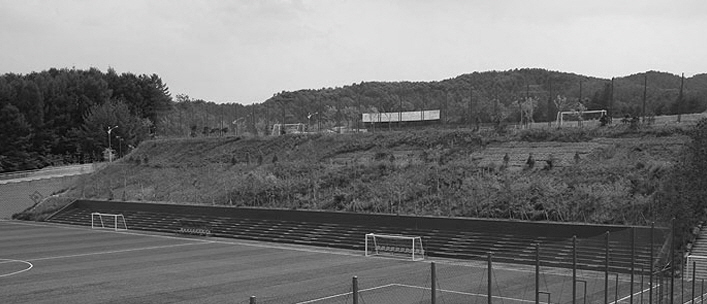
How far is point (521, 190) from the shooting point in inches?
1465

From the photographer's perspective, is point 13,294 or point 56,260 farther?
point 56,260

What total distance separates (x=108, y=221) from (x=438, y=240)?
26.9 meters

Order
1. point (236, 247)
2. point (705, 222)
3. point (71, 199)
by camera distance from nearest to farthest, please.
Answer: point (705, 222), point (236, 247), point (71, 199)

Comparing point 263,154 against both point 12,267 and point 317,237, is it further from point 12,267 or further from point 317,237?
point 12,267

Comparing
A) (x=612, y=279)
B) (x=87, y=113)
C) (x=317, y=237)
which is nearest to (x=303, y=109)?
(x=87, y=113)

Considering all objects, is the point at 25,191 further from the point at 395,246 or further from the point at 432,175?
the point at 395,246

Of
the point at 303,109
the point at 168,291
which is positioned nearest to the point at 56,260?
the point at 168,291

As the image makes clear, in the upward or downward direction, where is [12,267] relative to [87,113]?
downward

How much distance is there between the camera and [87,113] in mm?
92688

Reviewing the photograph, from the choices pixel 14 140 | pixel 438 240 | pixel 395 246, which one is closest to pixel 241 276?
pixel 395 246

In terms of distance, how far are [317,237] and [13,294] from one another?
17255mm

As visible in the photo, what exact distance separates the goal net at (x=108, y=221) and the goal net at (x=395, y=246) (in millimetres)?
21010

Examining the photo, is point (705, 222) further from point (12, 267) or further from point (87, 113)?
point (87, 113)

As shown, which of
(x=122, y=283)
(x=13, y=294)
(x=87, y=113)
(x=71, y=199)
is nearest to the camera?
(x=13, y=294)
